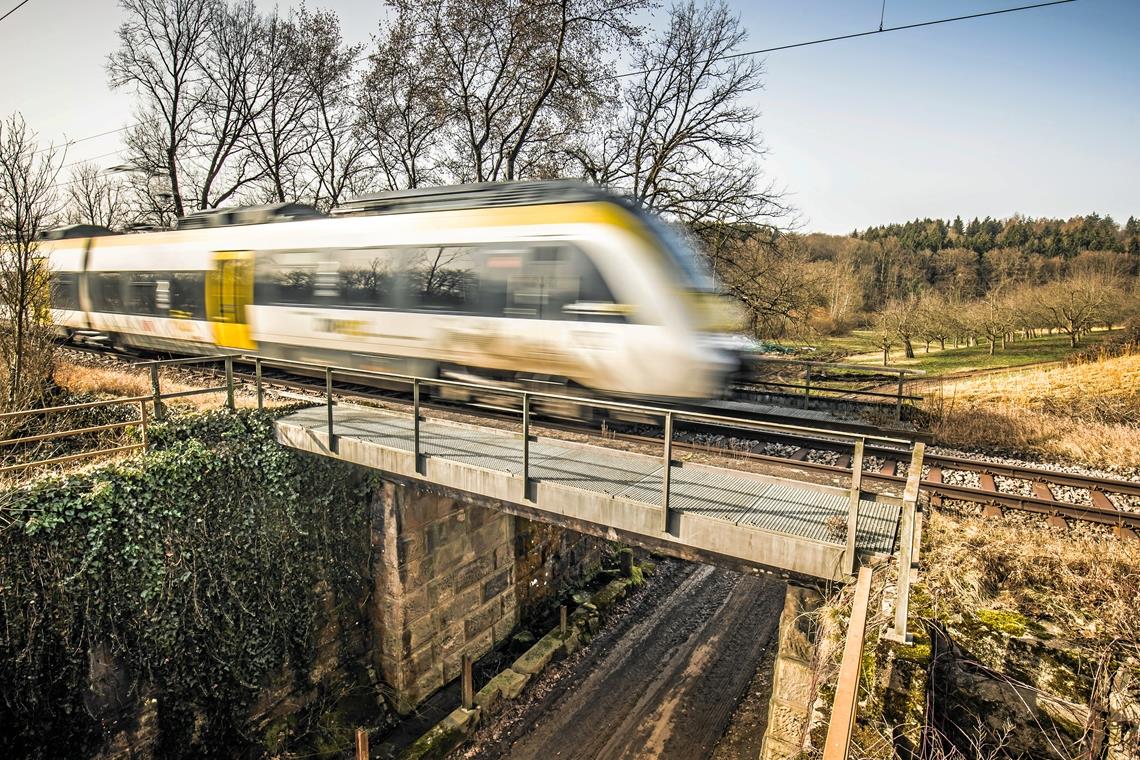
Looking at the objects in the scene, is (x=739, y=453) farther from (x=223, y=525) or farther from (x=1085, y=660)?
(x=223, y=525)

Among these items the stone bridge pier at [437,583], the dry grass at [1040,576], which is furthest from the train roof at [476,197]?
the dry grass at [1040,576]

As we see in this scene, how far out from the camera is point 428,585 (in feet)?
31.7

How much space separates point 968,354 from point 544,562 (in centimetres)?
2718

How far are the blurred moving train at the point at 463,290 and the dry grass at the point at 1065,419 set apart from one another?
5.50m

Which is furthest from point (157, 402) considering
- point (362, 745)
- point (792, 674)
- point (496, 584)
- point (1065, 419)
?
point (1065, 419)

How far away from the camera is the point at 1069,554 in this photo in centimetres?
571

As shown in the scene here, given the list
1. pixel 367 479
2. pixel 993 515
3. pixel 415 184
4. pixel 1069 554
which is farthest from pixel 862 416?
pixel 415 184

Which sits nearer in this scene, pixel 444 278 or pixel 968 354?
pixel 444 278

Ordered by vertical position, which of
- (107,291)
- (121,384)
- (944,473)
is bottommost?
(944,473)

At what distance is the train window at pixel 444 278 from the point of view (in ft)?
27.1

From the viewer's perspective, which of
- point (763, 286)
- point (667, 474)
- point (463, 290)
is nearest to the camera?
point (667, 474)

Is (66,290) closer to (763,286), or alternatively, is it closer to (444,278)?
(444,278)

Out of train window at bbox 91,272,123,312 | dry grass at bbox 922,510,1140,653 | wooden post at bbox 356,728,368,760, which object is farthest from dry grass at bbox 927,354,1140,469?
train window at bbox 91,272,123,312

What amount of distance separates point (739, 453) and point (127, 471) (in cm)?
784
